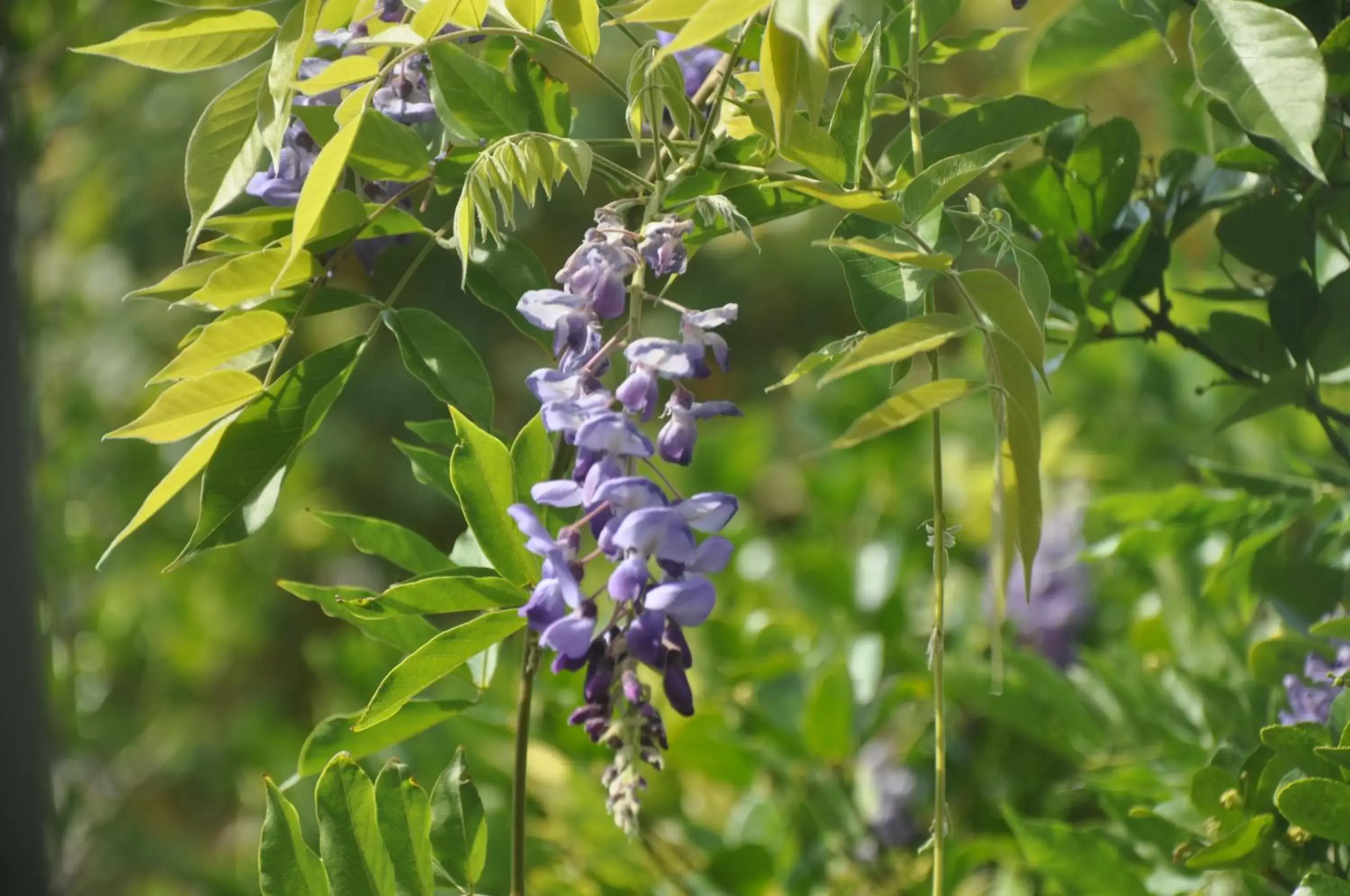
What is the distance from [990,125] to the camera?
52 cm

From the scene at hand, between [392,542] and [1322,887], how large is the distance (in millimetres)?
389

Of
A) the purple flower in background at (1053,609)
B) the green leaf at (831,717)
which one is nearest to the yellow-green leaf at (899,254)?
the green leaf at (831,717)

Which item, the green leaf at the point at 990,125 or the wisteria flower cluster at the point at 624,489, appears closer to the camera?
the wisteria flower cluster at the point at 624,489

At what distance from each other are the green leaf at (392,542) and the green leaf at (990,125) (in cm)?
26

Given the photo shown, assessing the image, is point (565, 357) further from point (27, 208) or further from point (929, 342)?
point (27, 208)

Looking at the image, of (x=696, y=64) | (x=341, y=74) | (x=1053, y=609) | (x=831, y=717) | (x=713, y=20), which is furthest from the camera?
(x=1053, y=609)

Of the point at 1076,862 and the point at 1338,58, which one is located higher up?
the point at 1338,58

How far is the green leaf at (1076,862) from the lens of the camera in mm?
603

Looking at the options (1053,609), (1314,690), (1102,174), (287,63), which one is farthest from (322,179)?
(1053,609)

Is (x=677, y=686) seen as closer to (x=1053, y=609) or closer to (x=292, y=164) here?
(x=292, y=164)

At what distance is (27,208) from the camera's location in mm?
→ 1687

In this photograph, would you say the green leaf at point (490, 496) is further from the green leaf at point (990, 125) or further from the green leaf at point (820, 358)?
the green leaf at point (990, 125)

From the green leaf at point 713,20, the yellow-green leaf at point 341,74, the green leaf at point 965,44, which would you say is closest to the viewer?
the green leaf at point 713,20

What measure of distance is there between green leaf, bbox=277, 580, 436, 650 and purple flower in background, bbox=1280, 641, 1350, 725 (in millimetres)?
398
